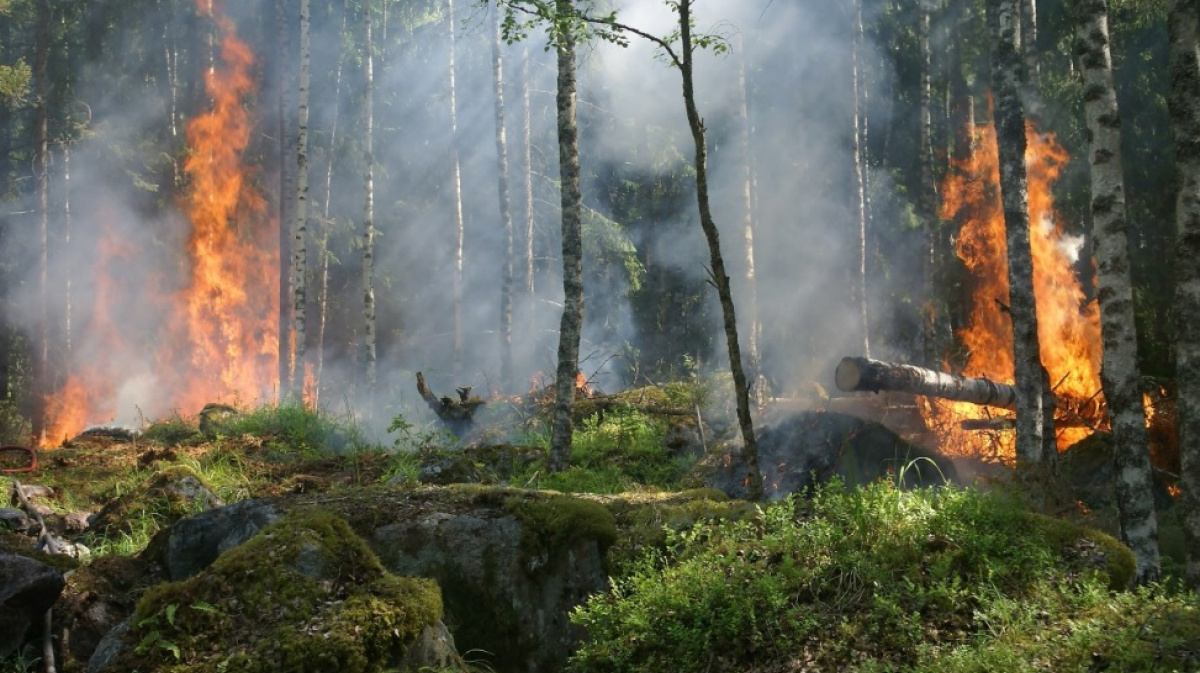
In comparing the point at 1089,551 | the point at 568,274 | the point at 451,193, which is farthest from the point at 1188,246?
the point at 451,193

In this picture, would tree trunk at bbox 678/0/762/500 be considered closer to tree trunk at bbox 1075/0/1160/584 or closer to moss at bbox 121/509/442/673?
tree trunk at bbox 1075/0/1160/584

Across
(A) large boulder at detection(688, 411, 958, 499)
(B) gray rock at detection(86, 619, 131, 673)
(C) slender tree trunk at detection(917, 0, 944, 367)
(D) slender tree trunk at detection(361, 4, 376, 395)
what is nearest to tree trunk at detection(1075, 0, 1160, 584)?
(A) large boulder at detection(688, 411, 958, 499)

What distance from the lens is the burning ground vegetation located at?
4.25 meters

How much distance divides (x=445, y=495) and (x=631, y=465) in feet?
20.7

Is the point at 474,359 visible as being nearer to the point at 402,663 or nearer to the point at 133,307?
the point at 133,307

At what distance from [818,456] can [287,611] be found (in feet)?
30.2

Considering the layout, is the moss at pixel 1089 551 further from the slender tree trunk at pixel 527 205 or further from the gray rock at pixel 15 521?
the slender tree trunk at pixel 527 205

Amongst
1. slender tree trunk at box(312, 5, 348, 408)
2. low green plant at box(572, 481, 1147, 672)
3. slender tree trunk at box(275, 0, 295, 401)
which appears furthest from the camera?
slender tree trunk at box(312, 5, 348, 408)

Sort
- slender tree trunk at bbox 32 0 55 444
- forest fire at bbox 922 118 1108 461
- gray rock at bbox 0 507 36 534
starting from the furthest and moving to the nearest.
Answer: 1. slender tree trunk at bbox 32 0 55 444
2. forest fire at bbox 922 118 1108 461
3. gray rock at bbox 0 507 36 534

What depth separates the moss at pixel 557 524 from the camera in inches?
244

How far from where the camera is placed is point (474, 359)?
33469mm

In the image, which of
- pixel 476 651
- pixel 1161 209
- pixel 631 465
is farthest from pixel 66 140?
pixel 1161 209

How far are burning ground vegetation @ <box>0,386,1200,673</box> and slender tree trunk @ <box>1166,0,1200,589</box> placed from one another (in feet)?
7.29

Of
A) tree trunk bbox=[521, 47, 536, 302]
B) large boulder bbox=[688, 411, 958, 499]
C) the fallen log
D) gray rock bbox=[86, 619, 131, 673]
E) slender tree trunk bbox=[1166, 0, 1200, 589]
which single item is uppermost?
tree trunk bbox=[521, 47, 536, 302]
